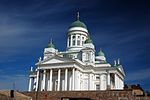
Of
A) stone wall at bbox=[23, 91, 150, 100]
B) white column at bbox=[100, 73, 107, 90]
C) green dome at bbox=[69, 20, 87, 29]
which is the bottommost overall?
stone wall at bbox=[23, 91, 150, 100]

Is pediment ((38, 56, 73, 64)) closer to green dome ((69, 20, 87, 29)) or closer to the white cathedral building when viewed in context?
the white cathedral building

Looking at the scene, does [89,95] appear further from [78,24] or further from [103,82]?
[78,24]

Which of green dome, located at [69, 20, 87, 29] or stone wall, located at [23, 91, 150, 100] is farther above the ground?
green dome, located at [69, 20, 87, 29]

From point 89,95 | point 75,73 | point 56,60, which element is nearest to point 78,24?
point 56,60

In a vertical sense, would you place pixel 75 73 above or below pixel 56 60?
below

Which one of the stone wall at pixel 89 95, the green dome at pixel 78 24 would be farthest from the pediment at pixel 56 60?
the stone wall at pixel 89 95

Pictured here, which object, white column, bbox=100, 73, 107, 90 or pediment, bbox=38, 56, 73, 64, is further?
white column, bbox=100, 73, 107, 90

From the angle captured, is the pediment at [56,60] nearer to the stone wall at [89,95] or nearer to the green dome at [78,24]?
the green dome at [78,24]

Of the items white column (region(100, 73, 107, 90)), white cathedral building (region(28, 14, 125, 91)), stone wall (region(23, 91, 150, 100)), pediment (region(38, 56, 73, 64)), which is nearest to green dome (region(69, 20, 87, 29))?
white cathedral building (region(28, 14, 125, 91))

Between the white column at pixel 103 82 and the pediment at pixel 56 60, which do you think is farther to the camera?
the white column at pixel 103 82

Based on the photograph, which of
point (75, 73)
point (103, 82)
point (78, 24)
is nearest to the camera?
point (75, 73)

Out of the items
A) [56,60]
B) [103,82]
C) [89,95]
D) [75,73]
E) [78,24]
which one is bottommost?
[89,95]

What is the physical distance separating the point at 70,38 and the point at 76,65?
16.1 m

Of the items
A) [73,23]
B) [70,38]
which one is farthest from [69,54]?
[73,23]
